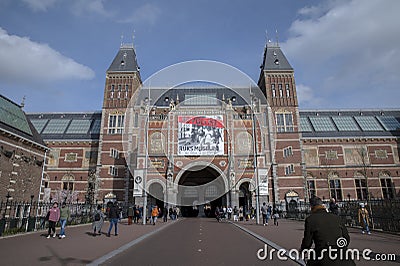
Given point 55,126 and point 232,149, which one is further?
point 55,126

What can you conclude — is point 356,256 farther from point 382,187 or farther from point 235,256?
point 382,187

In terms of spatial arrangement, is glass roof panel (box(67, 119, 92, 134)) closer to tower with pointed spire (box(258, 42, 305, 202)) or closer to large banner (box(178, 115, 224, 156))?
large banner (box(178, 115, 224, 156))

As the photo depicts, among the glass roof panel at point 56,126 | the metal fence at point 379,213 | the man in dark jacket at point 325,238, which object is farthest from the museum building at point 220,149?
the man in dark jacket at point 325,238

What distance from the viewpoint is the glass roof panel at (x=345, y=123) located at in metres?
39.7

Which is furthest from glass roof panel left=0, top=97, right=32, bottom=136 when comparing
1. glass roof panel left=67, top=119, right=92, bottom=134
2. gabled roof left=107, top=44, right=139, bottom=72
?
gabled roof left=107, top=44, right=139, bottom=72

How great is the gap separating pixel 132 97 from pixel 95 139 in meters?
8.76

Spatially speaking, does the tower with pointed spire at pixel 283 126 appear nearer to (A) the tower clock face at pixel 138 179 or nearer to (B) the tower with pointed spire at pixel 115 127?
(A) the tower clock face at pixel 138 179

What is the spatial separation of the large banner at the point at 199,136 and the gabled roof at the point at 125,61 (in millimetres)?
13469

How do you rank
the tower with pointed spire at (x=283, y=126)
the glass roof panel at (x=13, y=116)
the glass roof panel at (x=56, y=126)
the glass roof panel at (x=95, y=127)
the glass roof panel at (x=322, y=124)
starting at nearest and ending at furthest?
the glass roof panel at (x=13, y=116)
the tower with pointed spire at (x=283, y=126)
the glass roof panel at (x=322, y=124)
the glass roof panel at (x=95, y=127)
the glass roof panel at (x=56, y=126)

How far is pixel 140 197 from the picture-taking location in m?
30.2

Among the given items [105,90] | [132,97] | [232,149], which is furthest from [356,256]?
[105,90]

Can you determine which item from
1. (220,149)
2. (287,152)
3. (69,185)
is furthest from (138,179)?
(287,152)

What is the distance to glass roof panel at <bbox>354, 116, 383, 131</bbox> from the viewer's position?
3950 centimetres

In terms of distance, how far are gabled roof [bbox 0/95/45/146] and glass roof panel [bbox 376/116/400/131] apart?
149 ft
